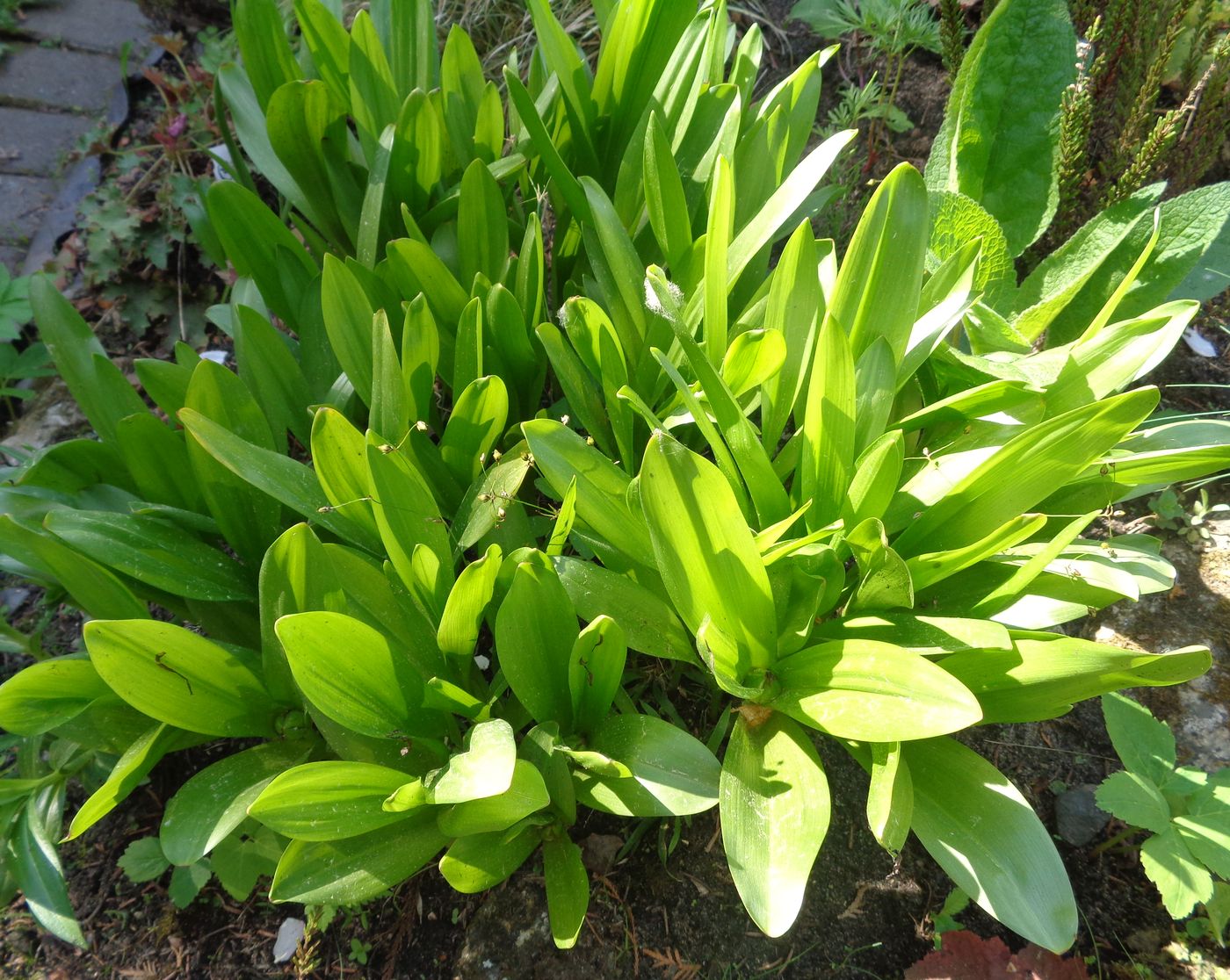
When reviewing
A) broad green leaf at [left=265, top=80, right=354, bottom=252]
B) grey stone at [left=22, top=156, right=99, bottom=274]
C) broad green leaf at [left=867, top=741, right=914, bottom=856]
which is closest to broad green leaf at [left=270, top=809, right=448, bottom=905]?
broad green leaf at [left=867, top=741, right=914, bottom=856]

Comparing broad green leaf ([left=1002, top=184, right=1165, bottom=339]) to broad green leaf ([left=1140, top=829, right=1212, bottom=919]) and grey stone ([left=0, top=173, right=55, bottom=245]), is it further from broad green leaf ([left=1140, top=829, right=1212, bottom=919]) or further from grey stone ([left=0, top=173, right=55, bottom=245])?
grey stone ([left=0, top=173, right=55, bottom=245])

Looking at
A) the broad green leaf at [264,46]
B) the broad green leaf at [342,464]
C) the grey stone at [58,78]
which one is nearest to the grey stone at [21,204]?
the grey stone at [58,78]

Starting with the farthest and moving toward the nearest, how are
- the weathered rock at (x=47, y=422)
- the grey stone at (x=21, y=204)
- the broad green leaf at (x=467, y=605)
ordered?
the grey stone at (x=21, y=204), the weathered rock at (x=47, y=422), the broad green leaf at (x=467, y=605)

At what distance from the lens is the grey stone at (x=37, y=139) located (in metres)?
2.92

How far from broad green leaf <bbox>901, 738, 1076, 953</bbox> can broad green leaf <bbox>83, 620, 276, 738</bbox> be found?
961 millimetres

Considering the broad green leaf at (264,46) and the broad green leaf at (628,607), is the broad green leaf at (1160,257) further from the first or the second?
the broad green leaf at (264,46)

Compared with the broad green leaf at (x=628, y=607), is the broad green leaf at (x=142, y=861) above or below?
below

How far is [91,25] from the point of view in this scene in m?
3.44

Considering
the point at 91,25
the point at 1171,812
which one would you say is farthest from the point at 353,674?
the point at 91,25

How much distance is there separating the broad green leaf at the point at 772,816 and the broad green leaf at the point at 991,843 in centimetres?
17

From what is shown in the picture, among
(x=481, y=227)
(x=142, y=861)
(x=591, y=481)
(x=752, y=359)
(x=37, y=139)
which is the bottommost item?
(x=142, y=861)

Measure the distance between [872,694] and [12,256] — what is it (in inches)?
119

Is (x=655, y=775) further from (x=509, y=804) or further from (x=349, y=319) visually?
(x=349, y=319)

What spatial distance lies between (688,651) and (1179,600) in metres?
1.05
